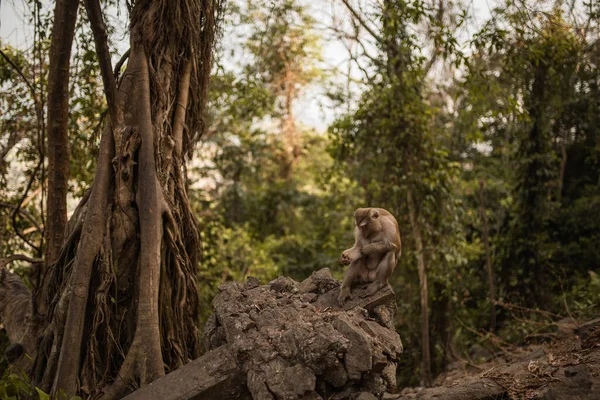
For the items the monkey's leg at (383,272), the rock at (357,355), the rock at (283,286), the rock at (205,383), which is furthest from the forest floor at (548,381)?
the rock at (205,383)

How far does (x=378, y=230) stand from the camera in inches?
199

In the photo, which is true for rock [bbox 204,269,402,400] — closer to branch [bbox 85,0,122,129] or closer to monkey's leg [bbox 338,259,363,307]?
monkey's leg [bbox 338,259,363,307]

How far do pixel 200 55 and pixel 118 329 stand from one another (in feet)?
9.84

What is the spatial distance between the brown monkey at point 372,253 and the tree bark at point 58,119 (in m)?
3.19

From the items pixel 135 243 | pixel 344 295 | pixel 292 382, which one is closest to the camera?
pixel 292 382

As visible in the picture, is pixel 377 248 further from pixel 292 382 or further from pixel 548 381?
pixel 548 381

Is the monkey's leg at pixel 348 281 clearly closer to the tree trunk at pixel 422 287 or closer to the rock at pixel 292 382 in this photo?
the rock at pixel 292 382

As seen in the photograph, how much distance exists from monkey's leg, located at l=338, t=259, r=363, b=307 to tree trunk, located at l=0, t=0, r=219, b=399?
1.60m

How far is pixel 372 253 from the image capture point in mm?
4996

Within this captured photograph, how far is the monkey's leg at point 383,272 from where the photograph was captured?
486 cm

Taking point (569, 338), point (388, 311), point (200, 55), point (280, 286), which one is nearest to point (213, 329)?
point (280, 286)

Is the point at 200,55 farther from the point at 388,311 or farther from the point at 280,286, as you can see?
the point at 388,311

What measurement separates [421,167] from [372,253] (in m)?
4.55

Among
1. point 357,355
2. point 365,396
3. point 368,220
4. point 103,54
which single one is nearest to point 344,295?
point 368,220
